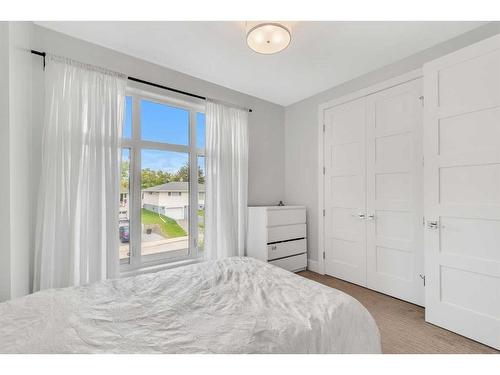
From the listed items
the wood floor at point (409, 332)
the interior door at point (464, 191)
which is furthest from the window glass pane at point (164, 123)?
the wood floor at point (409, 332)

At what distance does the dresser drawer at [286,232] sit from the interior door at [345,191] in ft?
1.10

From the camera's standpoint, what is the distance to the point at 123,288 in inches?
57.9

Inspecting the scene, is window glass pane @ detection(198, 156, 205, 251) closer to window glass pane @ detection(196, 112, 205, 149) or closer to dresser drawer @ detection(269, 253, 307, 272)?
window glass pane @ detection(196, 112, 205, 149)

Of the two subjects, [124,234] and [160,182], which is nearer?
[124,234]

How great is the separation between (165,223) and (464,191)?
9.29ft

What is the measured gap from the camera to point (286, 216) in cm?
322

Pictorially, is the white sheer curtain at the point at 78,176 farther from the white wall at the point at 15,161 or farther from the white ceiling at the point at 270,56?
the white ceiling at the point at 270,56

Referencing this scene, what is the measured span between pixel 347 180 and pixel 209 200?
1756 mm

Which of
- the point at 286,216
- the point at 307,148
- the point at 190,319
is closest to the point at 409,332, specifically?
the point at 286,216

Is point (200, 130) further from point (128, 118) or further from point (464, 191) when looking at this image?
point (464, 191)

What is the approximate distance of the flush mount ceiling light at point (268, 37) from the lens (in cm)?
174

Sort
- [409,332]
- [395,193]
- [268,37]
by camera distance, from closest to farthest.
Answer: [268,37] < [409,332] < [395,193]
